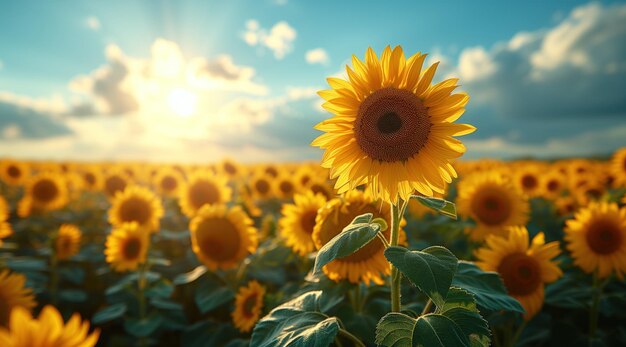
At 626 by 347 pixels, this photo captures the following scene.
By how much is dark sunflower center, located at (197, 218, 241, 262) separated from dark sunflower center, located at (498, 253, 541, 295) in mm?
2861

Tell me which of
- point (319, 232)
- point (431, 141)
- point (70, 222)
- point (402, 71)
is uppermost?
point (402, 71)

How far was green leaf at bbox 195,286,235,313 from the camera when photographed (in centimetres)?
428

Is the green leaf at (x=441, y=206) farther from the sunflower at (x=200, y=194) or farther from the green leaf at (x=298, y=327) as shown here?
the sunflower at (x=200, y=194)

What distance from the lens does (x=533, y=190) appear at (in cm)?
1052

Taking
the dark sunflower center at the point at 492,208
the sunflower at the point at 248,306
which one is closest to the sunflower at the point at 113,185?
the sunflower at the point at 248,306

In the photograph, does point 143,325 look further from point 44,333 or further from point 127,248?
point 44,333

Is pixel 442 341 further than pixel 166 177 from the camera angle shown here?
No

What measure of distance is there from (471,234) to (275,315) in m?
3.86

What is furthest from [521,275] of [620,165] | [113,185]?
[113,185]

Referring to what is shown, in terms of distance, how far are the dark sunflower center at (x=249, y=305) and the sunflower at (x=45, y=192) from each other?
8.23 meters

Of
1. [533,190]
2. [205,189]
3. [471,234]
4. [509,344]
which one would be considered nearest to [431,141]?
[509,344]

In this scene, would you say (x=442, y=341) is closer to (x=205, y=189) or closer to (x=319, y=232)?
(x=319, y=232)

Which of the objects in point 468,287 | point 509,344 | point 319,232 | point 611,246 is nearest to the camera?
point 468,287

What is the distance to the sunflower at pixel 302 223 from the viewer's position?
156 inches
